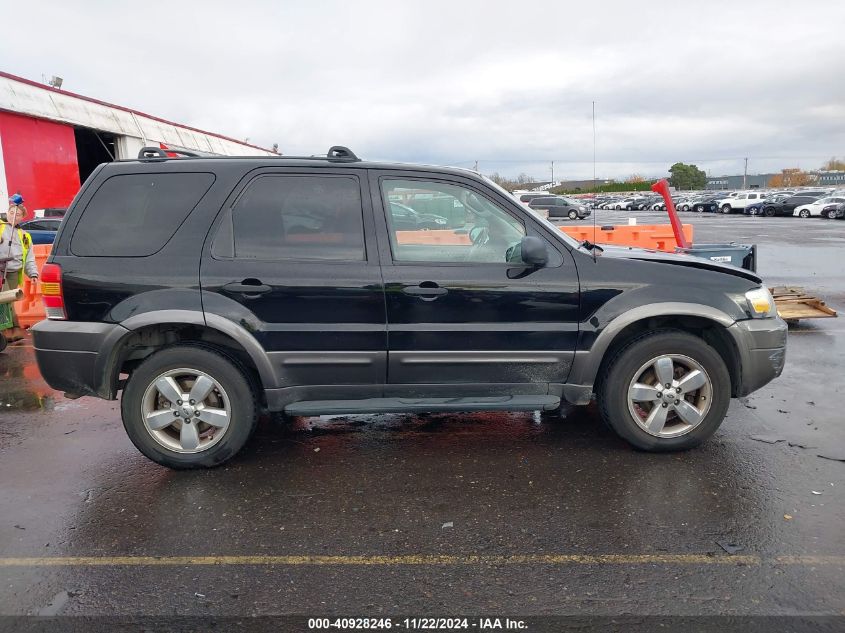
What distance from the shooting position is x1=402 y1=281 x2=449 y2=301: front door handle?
13.0 ft

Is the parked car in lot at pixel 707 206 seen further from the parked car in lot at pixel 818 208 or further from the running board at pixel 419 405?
the running board at pixel 419 405

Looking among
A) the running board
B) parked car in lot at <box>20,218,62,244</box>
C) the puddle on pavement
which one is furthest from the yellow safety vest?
parked car in lot at <box>20,218,62,244</box>

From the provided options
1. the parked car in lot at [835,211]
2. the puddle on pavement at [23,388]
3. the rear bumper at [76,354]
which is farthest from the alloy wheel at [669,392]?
the parked car in lot at [835,211]

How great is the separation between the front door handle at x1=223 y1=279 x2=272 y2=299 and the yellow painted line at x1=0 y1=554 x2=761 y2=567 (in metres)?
1.55

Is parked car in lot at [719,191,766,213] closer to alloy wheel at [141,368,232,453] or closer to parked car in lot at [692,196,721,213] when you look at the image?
parked car in lot at [692,196,721,213]

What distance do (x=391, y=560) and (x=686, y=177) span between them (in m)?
114

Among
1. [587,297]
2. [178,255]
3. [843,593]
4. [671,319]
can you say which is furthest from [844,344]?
[178,255]

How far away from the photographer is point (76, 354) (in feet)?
13.0

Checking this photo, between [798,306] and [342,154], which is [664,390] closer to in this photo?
[342,154]

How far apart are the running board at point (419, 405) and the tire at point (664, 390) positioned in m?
0.42

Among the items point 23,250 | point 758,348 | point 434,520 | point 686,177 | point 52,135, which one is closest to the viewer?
point 434,520

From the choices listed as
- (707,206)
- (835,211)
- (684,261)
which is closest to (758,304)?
(684,261)

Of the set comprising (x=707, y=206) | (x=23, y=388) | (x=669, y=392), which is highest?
(x=707, y=206)

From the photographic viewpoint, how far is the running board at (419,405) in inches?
158
